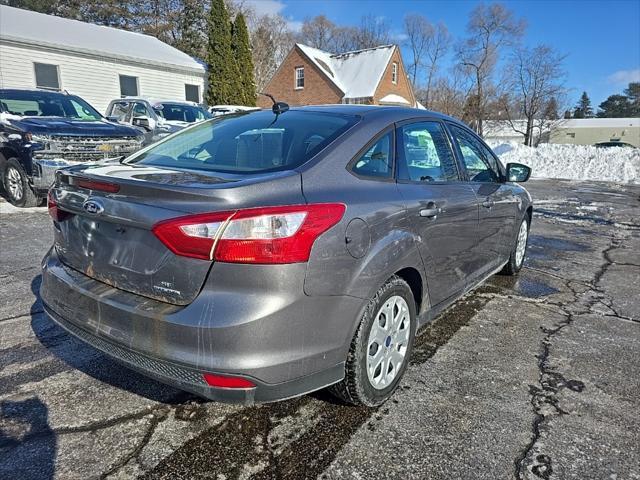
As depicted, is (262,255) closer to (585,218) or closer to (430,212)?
(430,212)

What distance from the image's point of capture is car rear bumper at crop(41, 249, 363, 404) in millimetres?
1862

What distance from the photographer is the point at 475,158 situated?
152 inches

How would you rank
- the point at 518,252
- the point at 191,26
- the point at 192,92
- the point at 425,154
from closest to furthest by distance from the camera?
the point at 425,154 → the point at 518,252 → the point at 192,92 → the point at 191,26

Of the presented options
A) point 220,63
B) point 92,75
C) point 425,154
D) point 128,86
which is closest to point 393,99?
point 220,63

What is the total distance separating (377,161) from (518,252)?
3123 mm

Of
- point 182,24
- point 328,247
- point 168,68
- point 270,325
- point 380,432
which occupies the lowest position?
point 380,432

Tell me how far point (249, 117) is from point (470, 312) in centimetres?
256

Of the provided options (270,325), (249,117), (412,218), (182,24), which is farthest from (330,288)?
(182,24)

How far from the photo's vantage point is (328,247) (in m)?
2.02

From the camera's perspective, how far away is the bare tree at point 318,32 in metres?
56.9

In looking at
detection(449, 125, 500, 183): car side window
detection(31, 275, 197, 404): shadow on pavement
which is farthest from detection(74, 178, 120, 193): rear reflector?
detection(449, 125, 500, 183): car side window

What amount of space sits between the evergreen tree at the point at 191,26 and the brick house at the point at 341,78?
9104 mm

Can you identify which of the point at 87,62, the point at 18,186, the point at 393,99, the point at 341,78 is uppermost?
the point at 341,78

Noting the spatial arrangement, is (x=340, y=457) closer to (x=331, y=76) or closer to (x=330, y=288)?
(x=330, y=288)
